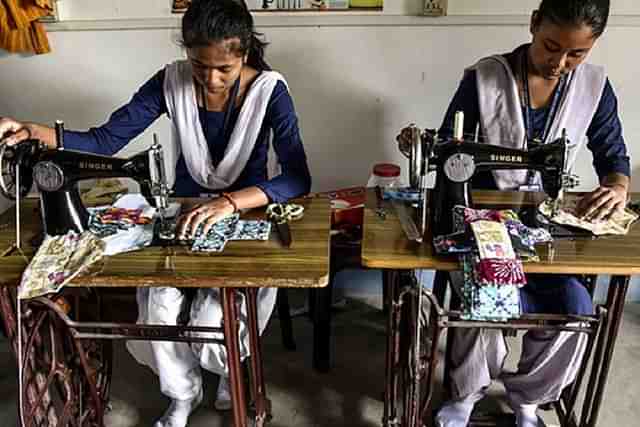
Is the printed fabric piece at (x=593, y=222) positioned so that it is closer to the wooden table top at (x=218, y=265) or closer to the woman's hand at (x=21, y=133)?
the wooden table top at (x=218, y=265)

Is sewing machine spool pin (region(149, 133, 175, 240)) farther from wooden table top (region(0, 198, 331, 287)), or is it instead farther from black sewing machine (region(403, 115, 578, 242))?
black sewing machine (region(403, 115, 578, 242))

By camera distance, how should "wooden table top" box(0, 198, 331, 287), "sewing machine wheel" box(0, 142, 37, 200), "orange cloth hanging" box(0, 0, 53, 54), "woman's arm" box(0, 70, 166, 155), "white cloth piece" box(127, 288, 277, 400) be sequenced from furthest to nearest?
1. "orange cloth hanging" box(0, 0, 53, 54)
2. "woman's arm" box(0, 70, 166, 155)
3. "white cloth piece" box(127, 288, 277, 400)
4. "sewing machine wheel" box(0, 142, 37, 200)
5. "wooden table top" box(0, 198, 331, 287)

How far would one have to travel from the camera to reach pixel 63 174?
4.28 feet

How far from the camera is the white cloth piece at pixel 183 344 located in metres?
1.50

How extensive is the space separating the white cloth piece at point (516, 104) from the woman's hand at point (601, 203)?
0.57 ft

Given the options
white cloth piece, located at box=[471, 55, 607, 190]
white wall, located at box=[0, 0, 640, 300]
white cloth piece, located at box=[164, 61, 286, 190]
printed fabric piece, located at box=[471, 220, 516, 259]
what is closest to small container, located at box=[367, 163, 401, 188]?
white wall, located at box=[0, 0, 640, 300]

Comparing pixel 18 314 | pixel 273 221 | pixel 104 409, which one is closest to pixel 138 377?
pixel 104 409

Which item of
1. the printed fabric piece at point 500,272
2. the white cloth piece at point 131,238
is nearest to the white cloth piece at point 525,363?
the printed fabric piece at point 500,272

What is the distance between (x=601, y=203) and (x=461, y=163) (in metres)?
0.37

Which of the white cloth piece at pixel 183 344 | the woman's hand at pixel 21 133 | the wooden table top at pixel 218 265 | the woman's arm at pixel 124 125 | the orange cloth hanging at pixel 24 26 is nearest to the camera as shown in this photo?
the wooden table top at pixel 218 265

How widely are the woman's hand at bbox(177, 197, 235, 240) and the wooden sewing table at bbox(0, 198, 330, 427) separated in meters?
0.05

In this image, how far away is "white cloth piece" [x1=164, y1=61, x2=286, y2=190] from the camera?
1.64 m

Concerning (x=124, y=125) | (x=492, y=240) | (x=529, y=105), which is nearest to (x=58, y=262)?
(x=124, y=125)

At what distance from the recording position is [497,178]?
174 centimetres
